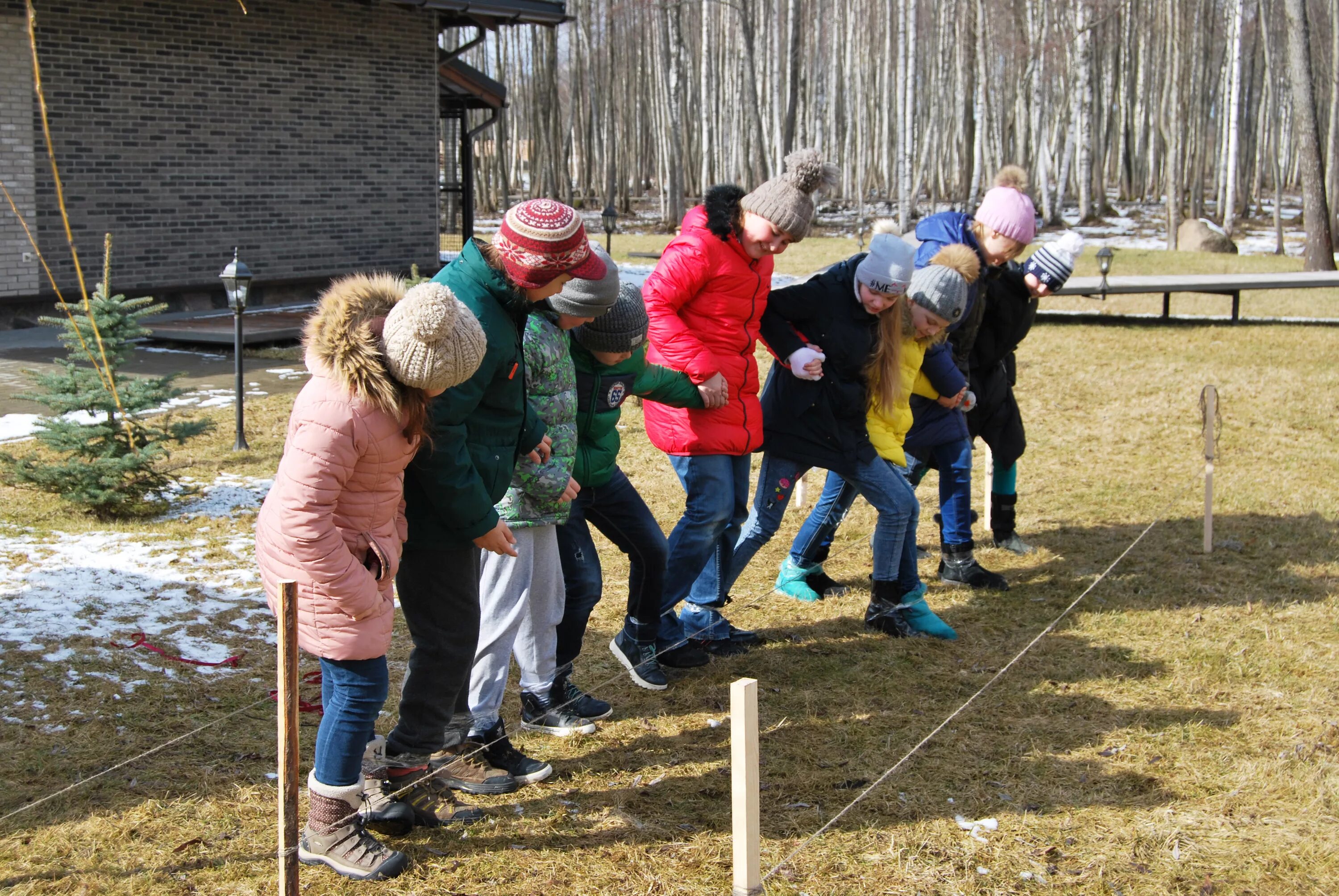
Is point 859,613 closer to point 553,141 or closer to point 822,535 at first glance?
point 822,535

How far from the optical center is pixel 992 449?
6211mm

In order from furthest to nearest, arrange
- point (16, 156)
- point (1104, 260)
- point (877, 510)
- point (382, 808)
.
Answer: point (1104, 260)
point (16, 156)
point (877, 510)
point (382, 808)

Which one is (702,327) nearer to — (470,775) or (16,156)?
(470,775)

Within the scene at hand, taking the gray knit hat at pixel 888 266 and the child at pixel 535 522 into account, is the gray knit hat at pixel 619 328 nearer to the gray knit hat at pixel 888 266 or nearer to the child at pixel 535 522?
the child at pixel 535 522

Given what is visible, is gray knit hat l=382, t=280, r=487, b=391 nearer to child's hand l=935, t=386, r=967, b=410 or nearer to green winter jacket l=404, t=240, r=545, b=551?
green winter jacket l=404, t=240, r=545, b=551

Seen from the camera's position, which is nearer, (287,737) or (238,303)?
(287,737)

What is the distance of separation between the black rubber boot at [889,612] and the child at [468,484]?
7.34 feet

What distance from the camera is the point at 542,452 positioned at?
3467 millimetres

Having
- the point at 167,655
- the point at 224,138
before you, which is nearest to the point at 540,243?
the point at 167,655

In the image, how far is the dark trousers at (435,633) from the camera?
3.15m

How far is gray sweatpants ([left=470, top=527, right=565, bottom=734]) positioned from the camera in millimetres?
3537

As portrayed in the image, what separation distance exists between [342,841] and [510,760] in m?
0.70

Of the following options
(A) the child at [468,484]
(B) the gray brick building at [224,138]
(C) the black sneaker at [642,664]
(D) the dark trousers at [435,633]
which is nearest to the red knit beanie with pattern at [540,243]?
(A) the child at [468,484]

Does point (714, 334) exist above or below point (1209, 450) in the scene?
above
